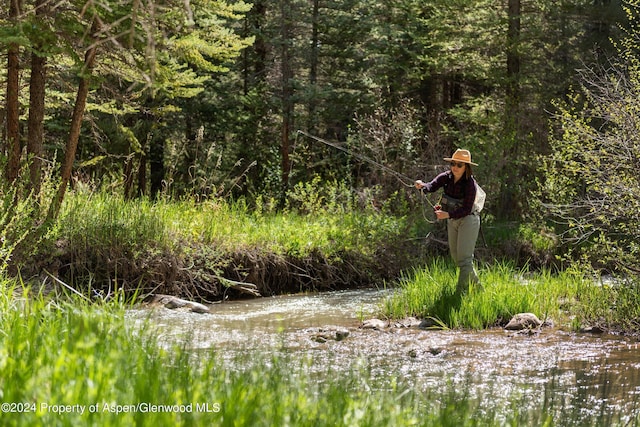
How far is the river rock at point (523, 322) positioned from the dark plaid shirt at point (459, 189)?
4.58ft

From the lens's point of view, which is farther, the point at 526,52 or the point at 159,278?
the point at 526,52

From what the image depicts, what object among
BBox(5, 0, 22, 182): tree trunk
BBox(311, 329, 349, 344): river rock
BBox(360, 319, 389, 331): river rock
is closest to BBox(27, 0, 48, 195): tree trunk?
BBox(5, 0, 22, 182): tree trunk

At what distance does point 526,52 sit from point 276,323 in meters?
12.9

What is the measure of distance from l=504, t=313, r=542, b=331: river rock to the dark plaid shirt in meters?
1.40

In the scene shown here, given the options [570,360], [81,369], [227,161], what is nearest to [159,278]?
[570,360]

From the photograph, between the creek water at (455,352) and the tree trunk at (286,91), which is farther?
the tree trunk at (286,91)

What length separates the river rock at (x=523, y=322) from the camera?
27.4ft

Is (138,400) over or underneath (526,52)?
underneath

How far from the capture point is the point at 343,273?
12.7 meters

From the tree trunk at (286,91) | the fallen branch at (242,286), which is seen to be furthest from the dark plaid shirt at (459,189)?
Result: the tree trunk at (286,91)

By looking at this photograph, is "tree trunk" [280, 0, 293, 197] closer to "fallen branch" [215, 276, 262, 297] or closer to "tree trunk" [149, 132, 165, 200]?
"tree trunk" [149, 132, 165, 200]

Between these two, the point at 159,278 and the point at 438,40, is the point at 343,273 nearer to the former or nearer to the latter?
the point at 159,278

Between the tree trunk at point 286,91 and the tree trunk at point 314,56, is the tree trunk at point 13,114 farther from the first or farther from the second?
the tree trunk at point 314,56

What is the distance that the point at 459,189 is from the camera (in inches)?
368
